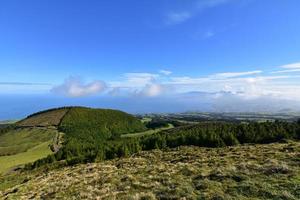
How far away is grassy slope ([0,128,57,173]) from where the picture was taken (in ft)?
326

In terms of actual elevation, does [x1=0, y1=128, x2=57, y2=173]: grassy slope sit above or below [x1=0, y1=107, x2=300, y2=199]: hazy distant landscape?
below

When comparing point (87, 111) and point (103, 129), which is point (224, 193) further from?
point (87, 111)

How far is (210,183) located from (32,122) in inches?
7249

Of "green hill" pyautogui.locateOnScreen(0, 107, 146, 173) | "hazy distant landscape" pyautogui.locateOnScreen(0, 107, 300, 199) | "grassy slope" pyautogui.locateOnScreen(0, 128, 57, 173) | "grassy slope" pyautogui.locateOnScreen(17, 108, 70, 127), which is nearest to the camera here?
"hazy distant landscape" pyautogui.locateOnScreen(0, 107, 300, 199)

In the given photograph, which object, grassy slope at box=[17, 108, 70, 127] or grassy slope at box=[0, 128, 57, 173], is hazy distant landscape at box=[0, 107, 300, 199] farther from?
grassy slope at box=[17, 108, 70, 127]

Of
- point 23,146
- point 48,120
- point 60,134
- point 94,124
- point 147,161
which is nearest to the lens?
point 147,161

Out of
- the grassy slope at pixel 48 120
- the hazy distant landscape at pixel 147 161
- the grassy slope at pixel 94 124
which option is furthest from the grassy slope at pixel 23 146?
the grassy slope at pixel 48 120

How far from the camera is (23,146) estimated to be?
12500 centimetres

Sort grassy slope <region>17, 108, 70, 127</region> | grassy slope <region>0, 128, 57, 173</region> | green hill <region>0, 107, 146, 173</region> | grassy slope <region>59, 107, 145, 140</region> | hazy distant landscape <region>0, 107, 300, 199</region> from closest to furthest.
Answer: hazy distant landscape <region>0, 107, 300, 199</region>
grassy slope <region>0, 128, 57, 173</region>
green hill <region>0, 107, 146, 173</region>
grassy slope <region>59, 107, 145, 140</region>
grassy slope <region>17, 108, 70, 127</region>

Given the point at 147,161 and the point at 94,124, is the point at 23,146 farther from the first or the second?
the point at 147,161

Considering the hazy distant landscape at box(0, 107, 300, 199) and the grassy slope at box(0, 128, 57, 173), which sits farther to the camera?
the grassy slope at box(0, 128, 57, 173)

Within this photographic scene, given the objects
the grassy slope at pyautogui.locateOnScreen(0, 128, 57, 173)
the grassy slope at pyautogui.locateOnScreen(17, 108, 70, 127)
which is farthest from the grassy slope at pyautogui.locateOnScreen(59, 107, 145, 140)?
the grassy slope at pyautogui.locateOnScreen(0, 128, 57, 173)

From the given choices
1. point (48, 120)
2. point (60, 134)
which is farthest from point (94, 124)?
point (48, 120)

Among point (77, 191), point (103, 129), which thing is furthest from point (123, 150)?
point (103, 129)
